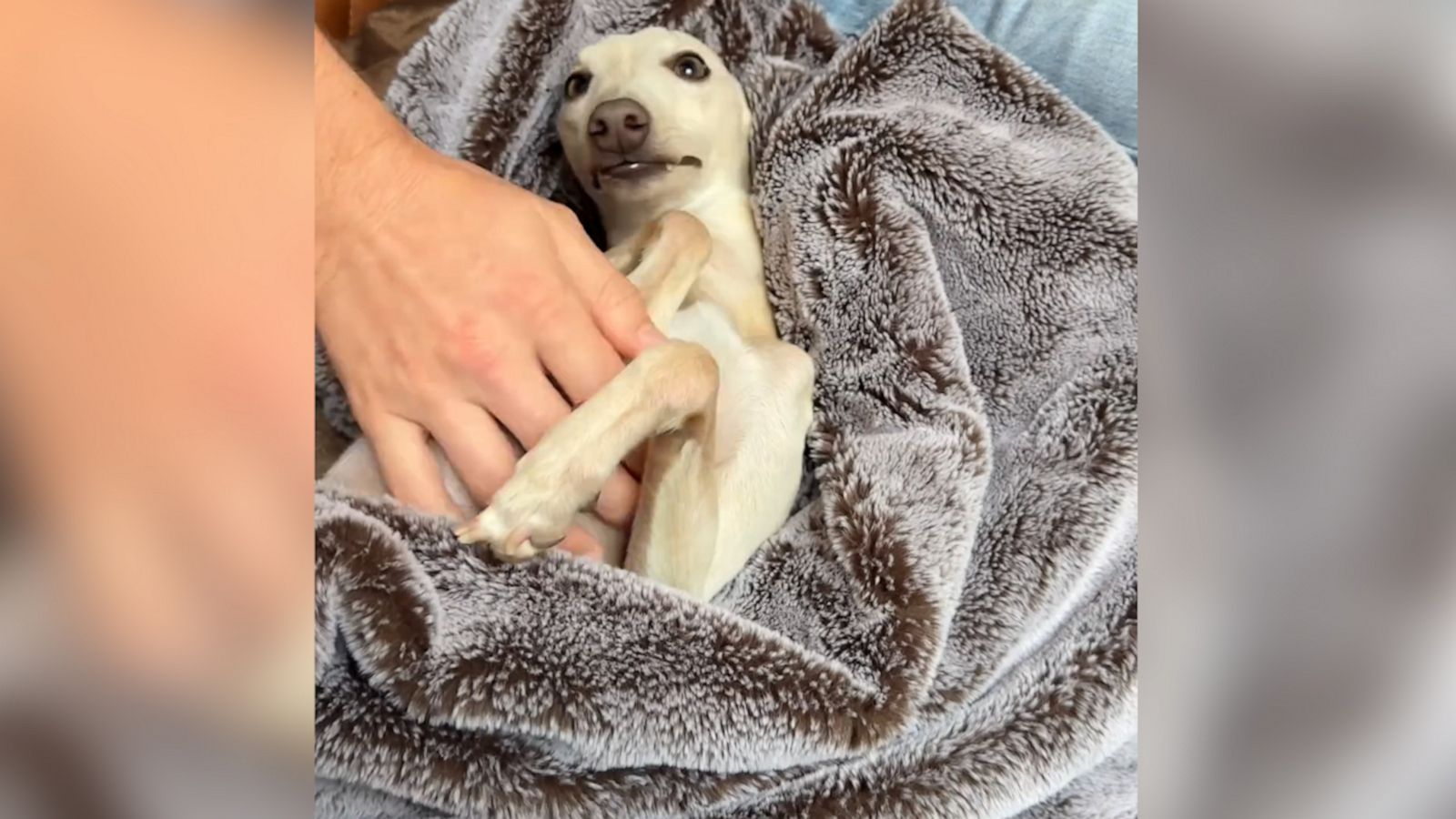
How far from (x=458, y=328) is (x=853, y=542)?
365 millimetres

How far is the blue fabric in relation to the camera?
0.88 meters

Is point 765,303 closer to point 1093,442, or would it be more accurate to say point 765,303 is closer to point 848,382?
point 848,382

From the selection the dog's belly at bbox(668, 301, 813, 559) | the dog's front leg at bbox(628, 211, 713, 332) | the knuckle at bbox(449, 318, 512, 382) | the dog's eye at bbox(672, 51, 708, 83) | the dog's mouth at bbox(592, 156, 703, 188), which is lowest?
the dog's belly at bbox(668, 301, 813, 559)

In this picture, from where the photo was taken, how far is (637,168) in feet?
3.21

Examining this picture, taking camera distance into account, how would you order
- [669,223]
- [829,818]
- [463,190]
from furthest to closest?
[669,223]
[463,190]
[829,818]

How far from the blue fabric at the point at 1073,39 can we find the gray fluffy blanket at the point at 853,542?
5cm

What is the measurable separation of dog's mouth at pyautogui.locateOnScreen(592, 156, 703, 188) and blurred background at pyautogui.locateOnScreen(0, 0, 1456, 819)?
1.82 ft

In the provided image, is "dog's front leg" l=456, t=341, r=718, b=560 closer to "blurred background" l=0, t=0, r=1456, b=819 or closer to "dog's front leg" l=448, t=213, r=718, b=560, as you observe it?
"dog's front leg" l=448, t=213, r=718, b=560
